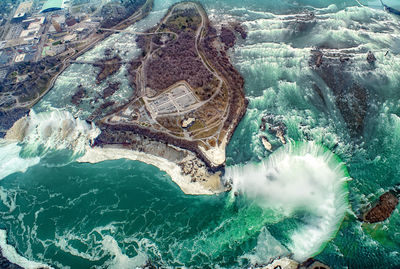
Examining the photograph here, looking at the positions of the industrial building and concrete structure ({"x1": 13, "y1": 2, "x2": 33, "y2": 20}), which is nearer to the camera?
the industrial building

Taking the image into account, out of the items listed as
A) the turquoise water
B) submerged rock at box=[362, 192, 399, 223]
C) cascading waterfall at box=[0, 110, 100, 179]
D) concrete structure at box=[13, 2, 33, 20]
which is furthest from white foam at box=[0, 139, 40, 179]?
concrete structure at box=[13, 2, 33, 20]

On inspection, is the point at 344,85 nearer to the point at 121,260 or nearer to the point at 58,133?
the point at 121,260

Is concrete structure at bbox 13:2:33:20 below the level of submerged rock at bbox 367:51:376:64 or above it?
below

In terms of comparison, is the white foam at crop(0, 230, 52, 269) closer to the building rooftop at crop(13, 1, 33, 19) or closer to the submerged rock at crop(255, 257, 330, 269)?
the submerged rock at crop(255, 257, 330, 269)

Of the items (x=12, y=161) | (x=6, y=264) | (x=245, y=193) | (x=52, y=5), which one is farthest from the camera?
(x=52, y=5)

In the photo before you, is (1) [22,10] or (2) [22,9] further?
(2) [22,9]

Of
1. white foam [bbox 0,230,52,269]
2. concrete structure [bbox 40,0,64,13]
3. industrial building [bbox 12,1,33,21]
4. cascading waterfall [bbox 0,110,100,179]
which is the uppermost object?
concrete structure [bbox 40,0,64,13]

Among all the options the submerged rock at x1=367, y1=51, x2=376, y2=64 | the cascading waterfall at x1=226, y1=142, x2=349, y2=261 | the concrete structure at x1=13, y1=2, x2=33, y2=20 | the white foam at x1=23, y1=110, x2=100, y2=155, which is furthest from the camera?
the concrete structure at x1=13, y1=2, x2=33, y2=20

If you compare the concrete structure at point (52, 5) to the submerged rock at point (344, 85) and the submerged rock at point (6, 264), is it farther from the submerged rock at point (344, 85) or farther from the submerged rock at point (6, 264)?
the submerged rock at point (6, 264)

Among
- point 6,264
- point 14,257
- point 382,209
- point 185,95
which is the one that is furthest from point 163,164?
point 382,209
